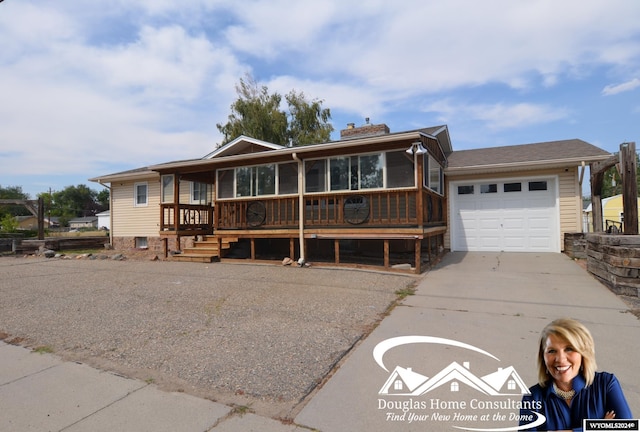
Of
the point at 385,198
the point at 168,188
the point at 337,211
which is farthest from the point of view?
the point at 168,188

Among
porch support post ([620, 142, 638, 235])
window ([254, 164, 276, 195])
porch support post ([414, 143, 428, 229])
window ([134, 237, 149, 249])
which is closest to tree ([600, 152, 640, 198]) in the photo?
porch support post ([620, 142, 638, 235])

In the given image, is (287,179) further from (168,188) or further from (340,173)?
(168,188)

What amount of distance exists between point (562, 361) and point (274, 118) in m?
26.7

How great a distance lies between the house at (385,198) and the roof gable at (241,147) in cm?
5

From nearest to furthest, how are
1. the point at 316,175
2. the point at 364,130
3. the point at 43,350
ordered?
1. the point at 43,350
2. the point at 316,175
3. the point at 364,130

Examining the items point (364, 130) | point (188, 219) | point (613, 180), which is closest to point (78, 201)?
point (188, 219)

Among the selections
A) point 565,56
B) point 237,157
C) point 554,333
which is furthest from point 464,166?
point 554,333

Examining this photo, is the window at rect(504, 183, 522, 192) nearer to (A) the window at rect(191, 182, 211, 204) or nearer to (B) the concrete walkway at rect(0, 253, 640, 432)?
(B) the concrete walkway at rect(0, 253, 640, 432)

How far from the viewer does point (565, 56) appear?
31.8 ft

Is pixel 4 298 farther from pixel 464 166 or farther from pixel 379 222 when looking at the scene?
pixel 464 166

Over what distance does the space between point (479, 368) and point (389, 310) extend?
2.00 meters

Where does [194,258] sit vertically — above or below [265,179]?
below

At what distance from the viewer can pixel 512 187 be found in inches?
434

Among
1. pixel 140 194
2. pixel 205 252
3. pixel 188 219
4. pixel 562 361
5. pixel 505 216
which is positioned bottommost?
pixel 205 252
